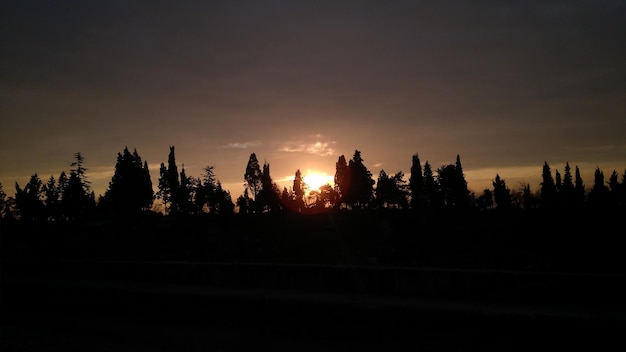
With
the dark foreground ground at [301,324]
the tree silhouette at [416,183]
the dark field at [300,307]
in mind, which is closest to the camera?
the dark foreground ground at [301,324]

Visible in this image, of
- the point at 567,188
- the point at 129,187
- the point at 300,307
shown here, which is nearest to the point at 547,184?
the point at 567,188

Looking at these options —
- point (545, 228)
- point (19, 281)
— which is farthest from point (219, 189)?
point (19, 281)

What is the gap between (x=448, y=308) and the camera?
10789 millimetres

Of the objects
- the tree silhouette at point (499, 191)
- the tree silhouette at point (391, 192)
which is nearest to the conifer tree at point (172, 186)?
the tree silhouette at point (391, 192)

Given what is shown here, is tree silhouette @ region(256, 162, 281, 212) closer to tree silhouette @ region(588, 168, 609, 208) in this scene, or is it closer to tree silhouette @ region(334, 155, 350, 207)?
tree silhouette @ region(334, 155, 350, 207)

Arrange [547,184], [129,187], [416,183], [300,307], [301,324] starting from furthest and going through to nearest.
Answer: [547,184] < [416,183] < [129,187] < [300,307] < [301,324]

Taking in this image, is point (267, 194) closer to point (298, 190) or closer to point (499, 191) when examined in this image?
point (298, 190)

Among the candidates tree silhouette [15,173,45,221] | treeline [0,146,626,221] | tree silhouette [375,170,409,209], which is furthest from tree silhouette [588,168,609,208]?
tree silhouette [15,173,45,221]

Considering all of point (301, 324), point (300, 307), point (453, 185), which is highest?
point (453, 185)

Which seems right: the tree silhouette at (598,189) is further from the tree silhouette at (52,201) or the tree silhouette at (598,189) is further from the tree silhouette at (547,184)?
the tree silhouette at (52,201)

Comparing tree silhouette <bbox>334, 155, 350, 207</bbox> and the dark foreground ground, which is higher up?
tree silhouette <bbox>334, 155, 350, 207</bbox>

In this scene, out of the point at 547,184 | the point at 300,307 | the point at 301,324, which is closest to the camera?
the point at 301,324

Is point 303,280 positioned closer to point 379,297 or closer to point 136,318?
point 379,297

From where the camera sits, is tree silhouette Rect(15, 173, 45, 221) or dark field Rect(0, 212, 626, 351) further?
tree silhouette Rect(15, 173, 45, 221)
